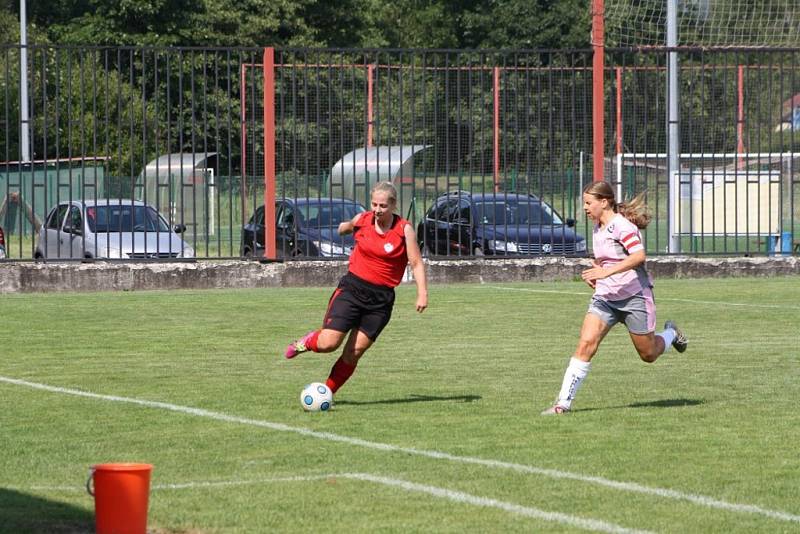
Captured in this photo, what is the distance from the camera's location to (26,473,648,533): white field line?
647 centimetres

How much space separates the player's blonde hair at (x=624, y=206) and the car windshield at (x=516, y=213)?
1232 cm

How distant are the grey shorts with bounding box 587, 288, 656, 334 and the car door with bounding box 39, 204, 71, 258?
12390 mm

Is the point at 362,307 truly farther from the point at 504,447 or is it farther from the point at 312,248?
the point at 312,248

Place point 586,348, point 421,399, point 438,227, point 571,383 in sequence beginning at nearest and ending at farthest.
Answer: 1. point 571,383
2. point 586,348
3. point 421,399
4. point 438,227

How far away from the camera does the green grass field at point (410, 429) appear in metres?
6.78

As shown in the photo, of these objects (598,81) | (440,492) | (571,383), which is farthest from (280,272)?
(440,492)

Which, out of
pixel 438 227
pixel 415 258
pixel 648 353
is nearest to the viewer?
pixel 415 258

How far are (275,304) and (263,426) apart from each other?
9.78 m

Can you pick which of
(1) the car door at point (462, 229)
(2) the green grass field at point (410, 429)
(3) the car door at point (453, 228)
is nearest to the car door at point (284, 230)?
(3) the car door at point (453, 228)

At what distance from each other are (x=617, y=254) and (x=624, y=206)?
402 millimetres

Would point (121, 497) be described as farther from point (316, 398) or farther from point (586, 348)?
point (586, 348)

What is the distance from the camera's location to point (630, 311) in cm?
1013

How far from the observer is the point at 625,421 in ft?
31.2

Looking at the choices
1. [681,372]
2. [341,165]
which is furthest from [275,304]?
[681,372]
